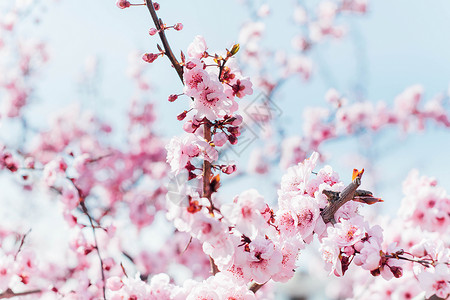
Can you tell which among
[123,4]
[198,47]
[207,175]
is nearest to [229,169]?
[207,175]

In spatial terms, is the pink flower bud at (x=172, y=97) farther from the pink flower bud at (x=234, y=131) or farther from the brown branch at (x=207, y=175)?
the pink flower bud at (x=234, y=131)

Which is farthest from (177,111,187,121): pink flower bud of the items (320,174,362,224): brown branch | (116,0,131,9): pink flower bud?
(320,174,362,224): brown branch

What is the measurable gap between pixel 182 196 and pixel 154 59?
850 millimetres

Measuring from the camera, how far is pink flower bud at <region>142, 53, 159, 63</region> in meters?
2.03

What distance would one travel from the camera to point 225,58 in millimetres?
2049

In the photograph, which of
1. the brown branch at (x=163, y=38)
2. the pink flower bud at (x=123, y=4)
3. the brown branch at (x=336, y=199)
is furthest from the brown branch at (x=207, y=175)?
the pink flower bud at (x=123, y=4)

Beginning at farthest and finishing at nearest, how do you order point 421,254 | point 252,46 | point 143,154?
point 143,154 → point 252,46 → point 421,254

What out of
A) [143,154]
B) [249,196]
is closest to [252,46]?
[143,154]

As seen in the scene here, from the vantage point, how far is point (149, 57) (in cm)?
203

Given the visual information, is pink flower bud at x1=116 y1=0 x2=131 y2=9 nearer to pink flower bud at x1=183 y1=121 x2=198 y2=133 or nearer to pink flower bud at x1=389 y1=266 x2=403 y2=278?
pink flower bud at x1=183 y1=121 x2=198 y2=133

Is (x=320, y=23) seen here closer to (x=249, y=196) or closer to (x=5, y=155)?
(x=5, y=155)

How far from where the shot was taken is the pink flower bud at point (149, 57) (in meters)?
2.03

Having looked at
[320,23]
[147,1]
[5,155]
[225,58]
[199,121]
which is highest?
[320,23]

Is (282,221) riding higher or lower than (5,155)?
lower
